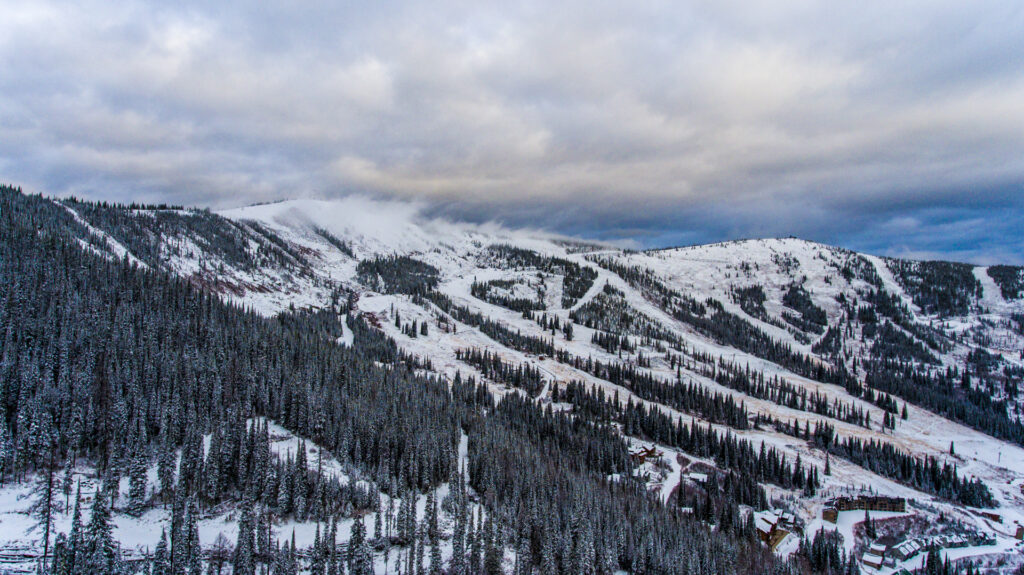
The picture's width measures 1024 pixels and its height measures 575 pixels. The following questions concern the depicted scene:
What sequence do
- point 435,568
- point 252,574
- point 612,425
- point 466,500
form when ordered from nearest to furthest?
point 252,574 < point 435,568 < point 466,500 < point 612,425

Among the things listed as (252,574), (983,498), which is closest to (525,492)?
(252,574)

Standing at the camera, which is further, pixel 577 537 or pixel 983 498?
pixel 983 498

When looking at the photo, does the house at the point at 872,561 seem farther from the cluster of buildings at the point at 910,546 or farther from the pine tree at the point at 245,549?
the pine tree at the point at 245,549

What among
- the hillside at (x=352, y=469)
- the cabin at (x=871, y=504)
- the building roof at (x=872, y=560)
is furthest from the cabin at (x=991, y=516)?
the building roof at (x=872, y=560)

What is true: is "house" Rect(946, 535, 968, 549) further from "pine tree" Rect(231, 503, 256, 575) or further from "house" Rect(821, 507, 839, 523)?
Answer: "pine tree" Rect(231, 503, 256, 575)

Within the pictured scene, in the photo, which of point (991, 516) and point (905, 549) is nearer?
point (905, 549)

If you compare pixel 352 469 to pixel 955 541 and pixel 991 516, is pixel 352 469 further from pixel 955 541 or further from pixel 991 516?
pixel 991 516

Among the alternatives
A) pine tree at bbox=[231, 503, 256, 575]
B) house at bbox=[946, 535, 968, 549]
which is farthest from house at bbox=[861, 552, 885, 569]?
pine tree at bbox=[231, 503, 256, 575]

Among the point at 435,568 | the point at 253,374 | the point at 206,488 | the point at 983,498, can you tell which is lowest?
the point at 983,498

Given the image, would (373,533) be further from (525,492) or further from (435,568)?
(525,492)

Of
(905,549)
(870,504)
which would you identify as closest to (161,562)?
(905,549)

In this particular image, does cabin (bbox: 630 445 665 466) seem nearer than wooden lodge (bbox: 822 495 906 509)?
No
